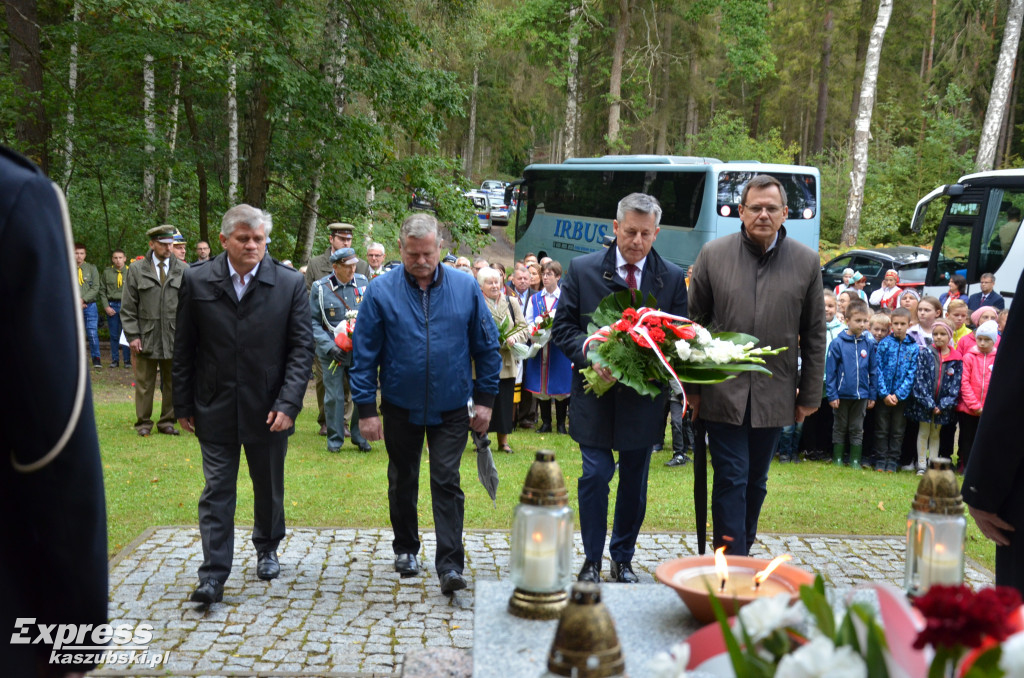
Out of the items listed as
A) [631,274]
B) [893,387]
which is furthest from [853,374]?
[631,274]

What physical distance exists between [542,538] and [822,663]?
152cm

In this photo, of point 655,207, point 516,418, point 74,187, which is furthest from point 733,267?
point 74,187

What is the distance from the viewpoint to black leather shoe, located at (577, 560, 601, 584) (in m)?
5.71

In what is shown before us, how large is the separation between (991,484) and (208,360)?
171 inches

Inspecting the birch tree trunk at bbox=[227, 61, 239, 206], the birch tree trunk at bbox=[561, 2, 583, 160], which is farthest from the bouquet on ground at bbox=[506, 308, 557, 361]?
the birch tree trunk at bbox=[561, 2, 583, 160]

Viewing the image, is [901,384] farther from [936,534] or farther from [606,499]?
[936,534]

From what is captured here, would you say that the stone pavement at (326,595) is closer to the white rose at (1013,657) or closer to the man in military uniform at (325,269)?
the white rose at (1013,657)

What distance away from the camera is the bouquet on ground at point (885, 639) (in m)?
1.44

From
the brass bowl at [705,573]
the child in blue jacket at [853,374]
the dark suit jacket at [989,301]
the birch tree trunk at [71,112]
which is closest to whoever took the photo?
the brass bowl at [705,573]

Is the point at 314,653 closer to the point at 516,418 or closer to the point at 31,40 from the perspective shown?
the point at 516,418

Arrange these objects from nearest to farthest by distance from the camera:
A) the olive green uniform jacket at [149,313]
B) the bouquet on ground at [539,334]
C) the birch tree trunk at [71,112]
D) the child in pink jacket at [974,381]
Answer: the child in pink jacket at [974,381]
the olive green uniform jacket at [149,313]
the bouquet on ground at [539,334]
the birch tree trunk at [71,112]

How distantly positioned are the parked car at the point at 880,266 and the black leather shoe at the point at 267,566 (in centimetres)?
1860

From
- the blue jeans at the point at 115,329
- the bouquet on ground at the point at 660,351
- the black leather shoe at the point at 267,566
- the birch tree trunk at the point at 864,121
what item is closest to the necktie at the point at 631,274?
the bouquet on ground at the point at 660,351

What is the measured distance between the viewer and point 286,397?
19.2 ft
